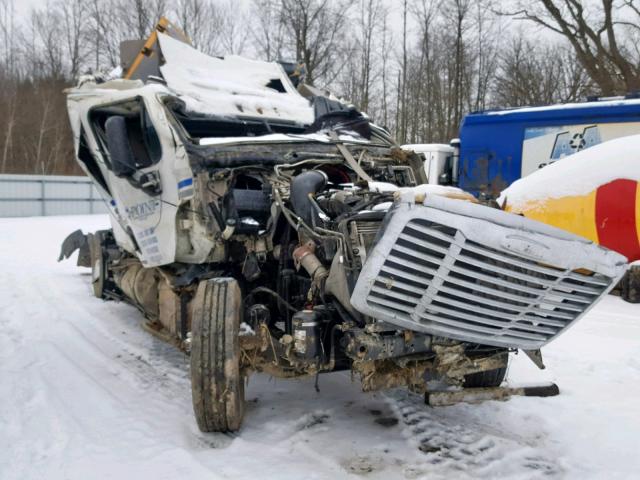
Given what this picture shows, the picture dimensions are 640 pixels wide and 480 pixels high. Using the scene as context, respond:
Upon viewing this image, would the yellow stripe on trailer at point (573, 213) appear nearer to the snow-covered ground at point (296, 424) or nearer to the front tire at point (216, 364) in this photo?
the snow-covered ground at point (296, 424)

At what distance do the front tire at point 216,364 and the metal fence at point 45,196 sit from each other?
19.5 metres

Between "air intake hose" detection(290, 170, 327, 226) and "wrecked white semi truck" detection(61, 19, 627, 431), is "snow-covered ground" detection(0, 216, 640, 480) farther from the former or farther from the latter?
"air intake hose" detection(290, 170, 327, 226)

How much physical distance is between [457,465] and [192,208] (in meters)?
2.57

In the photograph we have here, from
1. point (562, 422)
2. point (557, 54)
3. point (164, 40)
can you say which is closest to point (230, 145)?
point (164, 40)

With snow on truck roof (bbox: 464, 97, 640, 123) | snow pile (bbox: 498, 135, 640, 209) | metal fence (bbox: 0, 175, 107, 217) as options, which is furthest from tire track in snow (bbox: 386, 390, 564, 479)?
metal fence (bbox: 0, 175, 107, 217)

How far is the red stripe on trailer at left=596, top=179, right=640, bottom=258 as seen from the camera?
355 cm

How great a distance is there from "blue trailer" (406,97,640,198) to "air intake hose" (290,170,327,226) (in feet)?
22.5

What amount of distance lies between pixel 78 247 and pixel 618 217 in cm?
713

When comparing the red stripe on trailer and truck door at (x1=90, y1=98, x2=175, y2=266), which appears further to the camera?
truck door at (x1=90, y1=98, x2=175, y2=266)

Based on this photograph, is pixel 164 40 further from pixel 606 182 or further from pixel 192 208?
pixel 606 182

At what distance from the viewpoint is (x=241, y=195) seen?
4.45 m

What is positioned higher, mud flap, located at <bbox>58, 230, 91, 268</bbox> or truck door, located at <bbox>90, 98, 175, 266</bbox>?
truck door, located at <bbox>90, 98, 175, 266</bbox>

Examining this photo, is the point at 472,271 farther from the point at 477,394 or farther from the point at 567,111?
the point at 567,111

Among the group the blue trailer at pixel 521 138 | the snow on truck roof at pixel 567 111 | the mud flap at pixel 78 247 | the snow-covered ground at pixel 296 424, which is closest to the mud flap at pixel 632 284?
the snow-covered ground at pixel 296 424
